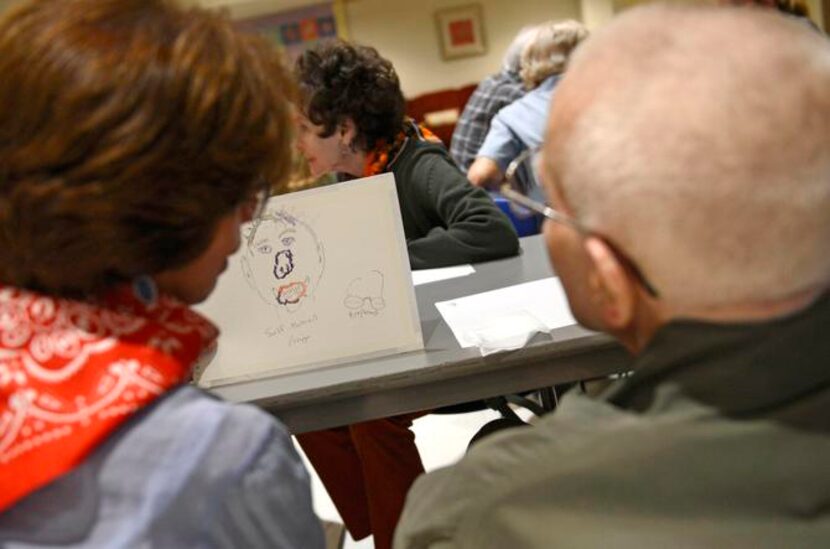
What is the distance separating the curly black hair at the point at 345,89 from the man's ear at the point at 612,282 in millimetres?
1448

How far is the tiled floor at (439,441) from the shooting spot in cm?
259

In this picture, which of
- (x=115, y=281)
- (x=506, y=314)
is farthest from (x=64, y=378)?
(x=506, y=314)

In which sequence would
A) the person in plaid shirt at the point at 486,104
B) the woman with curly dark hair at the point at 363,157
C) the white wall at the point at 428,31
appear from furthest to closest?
the white wall at the point at 428,31
the person in plaid shirt at the point at 486,104
the woman with curly dark hair at the point at 363,157

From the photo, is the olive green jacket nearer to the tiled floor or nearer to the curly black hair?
the curly black hair

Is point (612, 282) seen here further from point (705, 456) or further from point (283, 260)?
point (283, 260)

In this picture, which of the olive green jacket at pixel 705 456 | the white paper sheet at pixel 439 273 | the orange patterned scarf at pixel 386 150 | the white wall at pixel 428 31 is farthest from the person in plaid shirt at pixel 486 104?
the white wall at pixel 428 31

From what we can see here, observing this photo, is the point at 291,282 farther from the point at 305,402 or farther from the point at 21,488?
the point at 21,488

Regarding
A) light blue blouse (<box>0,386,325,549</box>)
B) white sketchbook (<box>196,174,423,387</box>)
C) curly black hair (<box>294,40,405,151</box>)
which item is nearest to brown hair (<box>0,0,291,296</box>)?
light blue blouse (<box>0,386,325,549</box>)

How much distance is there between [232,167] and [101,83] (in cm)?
14

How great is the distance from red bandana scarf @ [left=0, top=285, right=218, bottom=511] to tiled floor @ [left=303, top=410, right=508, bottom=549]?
185cm

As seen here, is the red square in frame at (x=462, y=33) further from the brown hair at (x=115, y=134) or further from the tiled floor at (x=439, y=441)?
the brown hair at (x=115, y=134)

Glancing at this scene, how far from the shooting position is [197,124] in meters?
0.70

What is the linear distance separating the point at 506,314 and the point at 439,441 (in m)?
1.47

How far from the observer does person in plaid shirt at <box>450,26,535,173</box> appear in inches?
137
